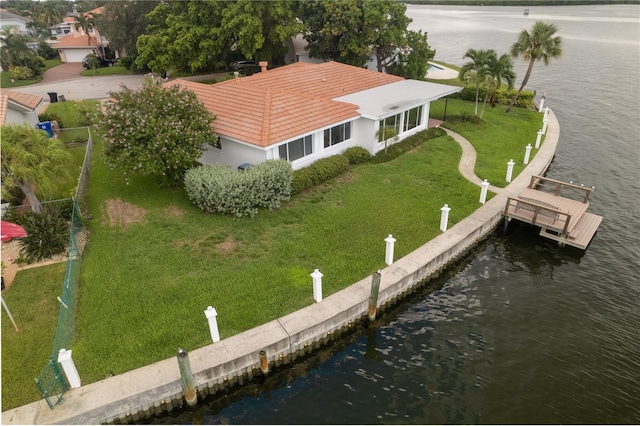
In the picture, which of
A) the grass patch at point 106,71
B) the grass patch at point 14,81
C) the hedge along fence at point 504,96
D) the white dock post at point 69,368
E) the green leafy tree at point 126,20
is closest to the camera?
the white dock post at point 69,368

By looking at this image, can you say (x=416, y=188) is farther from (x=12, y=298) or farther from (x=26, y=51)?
(x=26, y=51)

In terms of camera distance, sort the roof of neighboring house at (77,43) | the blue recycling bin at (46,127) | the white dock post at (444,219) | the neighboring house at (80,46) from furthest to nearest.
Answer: the neighboring house at (80,46)
the roof of neighboring house at (77,43)
the blue recycling bin at (46,127)
the white dock post at (444,219)

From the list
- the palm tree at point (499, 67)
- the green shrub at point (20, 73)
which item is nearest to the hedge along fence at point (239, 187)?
the palm tree at point (499, 67)

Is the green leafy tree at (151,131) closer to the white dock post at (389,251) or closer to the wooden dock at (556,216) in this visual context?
the white dock post at (389,251)

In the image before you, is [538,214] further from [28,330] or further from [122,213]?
[28,330]

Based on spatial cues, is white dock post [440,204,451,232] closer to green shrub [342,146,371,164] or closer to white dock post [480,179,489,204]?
white dock post [480,179,489,204]

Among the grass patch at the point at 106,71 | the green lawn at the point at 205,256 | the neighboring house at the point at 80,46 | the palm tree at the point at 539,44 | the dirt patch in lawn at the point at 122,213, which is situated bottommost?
the green lawn at the point at 205,256

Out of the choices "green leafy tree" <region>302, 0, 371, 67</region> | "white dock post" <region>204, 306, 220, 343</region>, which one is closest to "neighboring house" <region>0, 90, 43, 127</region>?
"white dock post" <region>204, 306, 220, 343</region>
